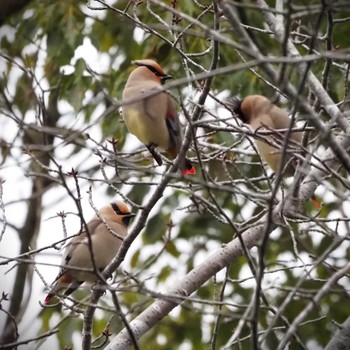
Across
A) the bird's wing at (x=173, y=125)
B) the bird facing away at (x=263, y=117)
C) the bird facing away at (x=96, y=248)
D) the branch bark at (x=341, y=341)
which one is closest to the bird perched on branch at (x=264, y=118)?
the bird facing away at (x=263, y=117)

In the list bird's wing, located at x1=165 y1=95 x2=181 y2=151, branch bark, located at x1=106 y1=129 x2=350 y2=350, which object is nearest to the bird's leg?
bird's wing, located at x1=165 y1=95 x2=181 y2=151

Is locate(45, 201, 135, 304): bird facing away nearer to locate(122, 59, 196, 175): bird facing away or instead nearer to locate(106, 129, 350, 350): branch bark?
locate(122, 59, 196, 175): bird facing away

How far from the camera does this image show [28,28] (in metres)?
6.71

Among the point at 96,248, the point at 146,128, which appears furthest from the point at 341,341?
the point at 96,248

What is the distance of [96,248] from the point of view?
564 cm

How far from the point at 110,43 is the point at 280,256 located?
229 centimetres

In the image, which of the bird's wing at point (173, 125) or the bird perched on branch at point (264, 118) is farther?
the bird's wing at point (173, 125)

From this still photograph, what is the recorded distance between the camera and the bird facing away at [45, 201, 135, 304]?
5527 millimetres

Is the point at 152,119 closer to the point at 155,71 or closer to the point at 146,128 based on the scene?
the point at 146,128

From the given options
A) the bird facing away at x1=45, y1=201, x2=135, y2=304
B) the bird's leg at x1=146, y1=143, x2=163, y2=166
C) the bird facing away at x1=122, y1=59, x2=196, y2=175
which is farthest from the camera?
the bird facing away at x1=45, y1=201, x2=135, y2=304

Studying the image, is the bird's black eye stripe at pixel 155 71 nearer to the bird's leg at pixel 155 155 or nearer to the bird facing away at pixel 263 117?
the bird facing away at pixel 263 117

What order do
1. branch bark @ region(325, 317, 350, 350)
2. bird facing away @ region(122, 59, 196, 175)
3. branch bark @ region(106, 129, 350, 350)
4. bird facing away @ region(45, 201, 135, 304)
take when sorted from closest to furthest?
1. branch bark @ region(325, 317, 350, 350)
2. branch bark @ region(106, 129, 350, 350)
3. bird facing away @ region(122, 59, 196, 175)
4. bird facing away @ region(45, 201, 135, 304)

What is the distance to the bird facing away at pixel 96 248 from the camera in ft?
18.1

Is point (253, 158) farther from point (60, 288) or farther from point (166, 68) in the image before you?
point (60, 288)
